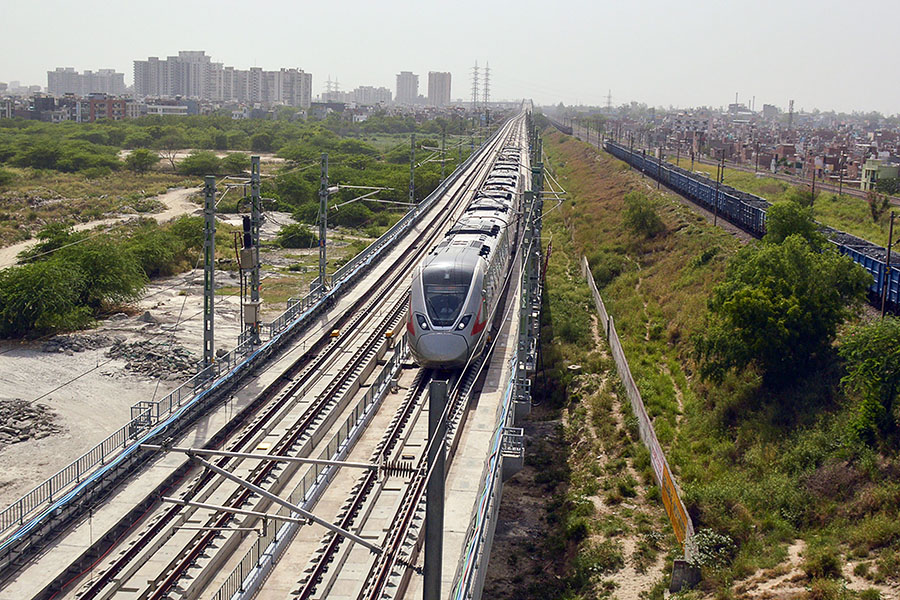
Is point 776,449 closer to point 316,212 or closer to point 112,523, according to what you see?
point 112,523

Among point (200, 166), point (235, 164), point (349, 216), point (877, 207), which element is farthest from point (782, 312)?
point (200, 166)

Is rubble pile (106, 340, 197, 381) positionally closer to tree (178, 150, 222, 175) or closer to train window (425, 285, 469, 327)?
train window (425, 285, 469, 327)

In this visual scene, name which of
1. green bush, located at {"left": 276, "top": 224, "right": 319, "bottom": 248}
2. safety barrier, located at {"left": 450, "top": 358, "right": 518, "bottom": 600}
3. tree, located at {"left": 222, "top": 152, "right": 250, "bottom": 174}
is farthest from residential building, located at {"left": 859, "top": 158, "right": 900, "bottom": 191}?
safety barrier, located at {"left": 450, "top": 358, "right": 518, "bottom": 600}

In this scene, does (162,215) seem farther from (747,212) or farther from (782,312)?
(782,312)

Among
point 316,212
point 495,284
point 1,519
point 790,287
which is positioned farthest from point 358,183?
point 1,519

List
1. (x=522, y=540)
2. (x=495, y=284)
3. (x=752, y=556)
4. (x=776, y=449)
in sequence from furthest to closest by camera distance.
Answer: (x=495, y=284)
(x=776, y=449)
(x=522, y=540)
(x=752, y=556)

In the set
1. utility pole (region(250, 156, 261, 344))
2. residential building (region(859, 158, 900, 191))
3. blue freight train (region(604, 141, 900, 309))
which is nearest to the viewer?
utility pole (region(250, 156, 261, 344))

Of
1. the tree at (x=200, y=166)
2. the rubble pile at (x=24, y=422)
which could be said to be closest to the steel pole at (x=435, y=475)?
the rubble pile at (x=24, y=422)
